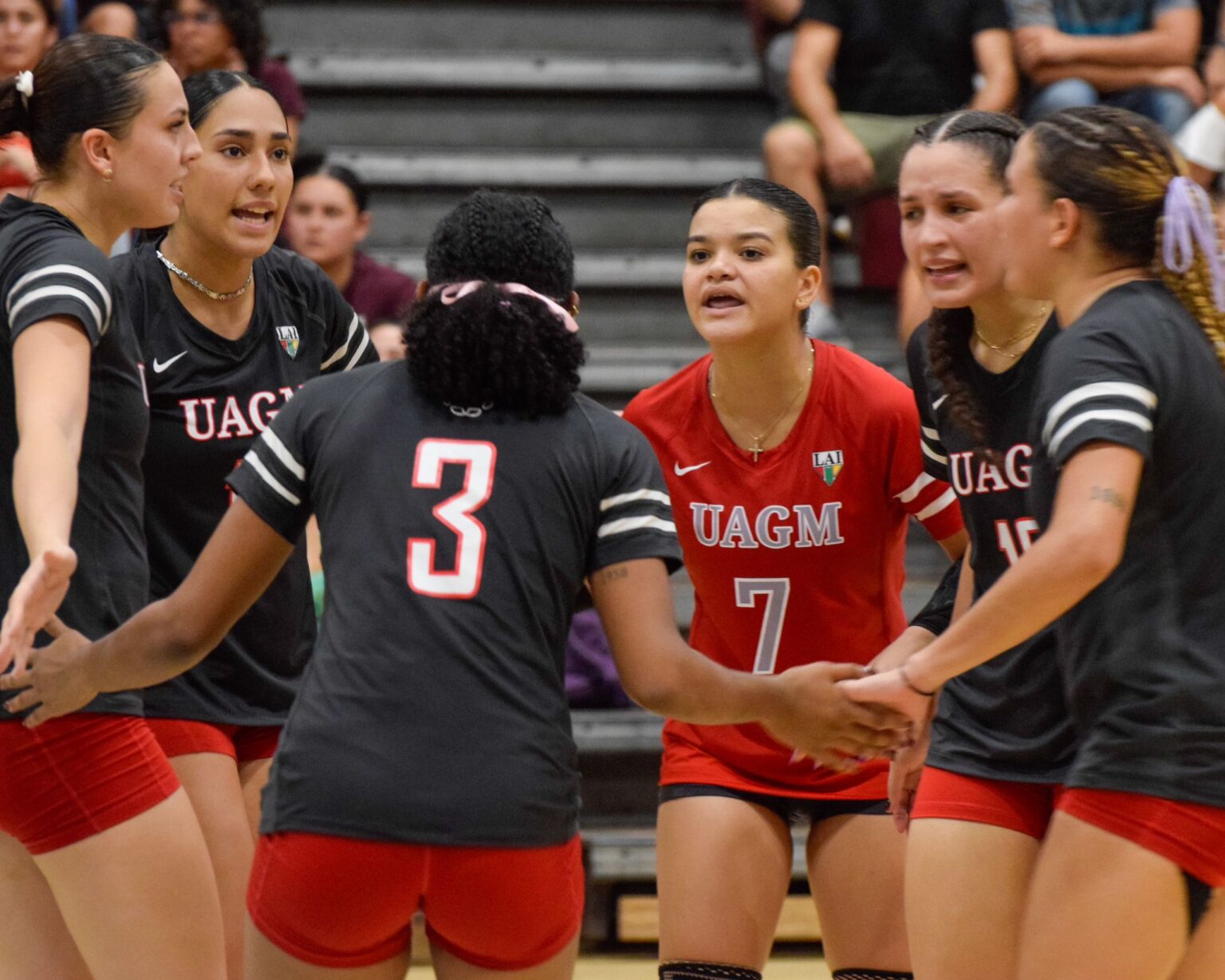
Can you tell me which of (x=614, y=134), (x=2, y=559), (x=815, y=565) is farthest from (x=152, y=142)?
(x=614, y=134)

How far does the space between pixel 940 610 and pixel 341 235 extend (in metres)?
3.55

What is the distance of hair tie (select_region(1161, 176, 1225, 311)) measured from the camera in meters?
2.48

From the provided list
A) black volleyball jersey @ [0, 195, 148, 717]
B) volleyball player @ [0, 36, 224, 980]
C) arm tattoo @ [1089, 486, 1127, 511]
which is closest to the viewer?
arm tattoo @ [1089, 486, 1127, 511]

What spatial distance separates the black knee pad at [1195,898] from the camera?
7.76 ft

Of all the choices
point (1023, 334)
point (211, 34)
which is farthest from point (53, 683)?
point (211, 34)

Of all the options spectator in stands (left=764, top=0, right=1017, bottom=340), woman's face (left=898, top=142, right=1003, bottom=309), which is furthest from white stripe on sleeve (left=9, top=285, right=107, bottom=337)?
spectator in stands (left=764, top=0, right=1017, bottom=340)

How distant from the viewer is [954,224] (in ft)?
10.7

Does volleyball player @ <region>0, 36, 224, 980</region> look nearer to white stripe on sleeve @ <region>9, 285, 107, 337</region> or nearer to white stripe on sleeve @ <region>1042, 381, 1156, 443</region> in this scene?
white stripe on sleeve @ <region>9, 285, 107, 337</region>

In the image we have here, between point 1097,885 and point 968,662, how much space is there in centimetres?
40

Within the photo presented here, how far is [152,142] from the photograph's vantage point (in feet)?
9.92

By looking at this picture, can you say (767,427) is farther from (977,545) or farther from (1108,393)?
(1108,393)

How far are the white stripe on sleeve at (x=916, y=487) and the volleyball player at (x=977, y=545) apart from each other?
52 mm

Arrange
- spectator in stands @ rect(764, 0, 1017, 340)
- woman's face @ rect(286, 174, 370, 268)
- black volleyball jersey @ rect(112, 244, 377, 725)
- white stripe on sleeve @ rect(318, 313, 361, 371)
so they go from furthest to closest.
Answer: spectator in stands @ rect(764, 0, 1017, 340) → woman's face @ rect(286, 174, 370, 268) → white stripe on sleeve @ rect(318, 313, 361, 371) → black volleyball jersey @ rect(112, 244, 377, 725)

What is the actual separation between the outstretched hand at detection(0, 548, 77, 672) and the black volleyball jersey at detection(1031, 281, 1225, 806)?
1.45 meters
